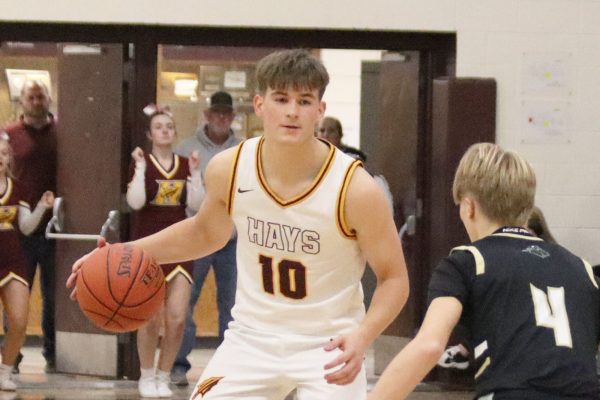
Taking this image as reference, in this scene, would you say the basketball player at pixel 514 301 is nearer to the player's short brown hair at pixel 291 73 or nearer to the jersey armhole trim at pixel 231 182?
the player's short brown hair at pixel 291 73

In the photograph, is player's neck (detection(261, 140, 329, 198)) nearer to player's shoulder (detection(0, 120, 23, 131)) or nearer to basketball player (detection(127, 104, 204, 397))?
basketball player (detection(127, 104, 204, 397))

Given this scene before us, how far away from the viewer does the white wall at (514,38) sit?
7.64m

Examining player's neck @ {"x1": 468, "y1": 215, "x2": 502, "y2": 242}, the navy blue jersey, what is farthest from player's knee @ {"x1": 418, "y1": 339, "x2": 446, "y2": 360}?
player's neck @ {"x1": 468, "y1": 215, "x2": 502, "y2": 242}

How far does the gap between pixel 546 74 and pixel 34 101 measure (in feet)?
11.1

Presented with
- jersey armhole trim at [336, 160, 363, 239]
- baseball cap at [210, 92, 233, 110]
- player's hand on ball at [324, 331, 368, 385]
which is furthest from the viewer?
baseball cap at [210, 92, 233, 110]

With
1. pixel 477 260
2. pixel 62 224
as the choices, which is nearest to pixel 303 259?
pixel 477 260

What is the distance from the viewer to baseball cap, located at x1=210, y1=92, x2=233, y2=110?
309 inches

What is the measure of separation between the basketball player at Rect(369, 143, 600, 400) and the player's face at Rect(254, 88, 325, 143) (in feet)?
2.48

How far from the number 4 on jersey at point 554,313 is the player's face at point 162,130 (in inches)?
181

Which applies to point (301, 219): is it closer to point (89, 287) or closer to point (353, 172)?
point (353, 172)

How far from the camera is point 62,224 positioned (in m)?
7.75

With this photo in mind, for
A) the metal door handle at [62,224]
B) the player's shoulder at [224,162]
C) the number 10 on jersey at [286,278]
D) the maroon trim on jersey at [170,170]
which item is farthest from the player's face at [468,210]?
the metal door handle at [62,224]

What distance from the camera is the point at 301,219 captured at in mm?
3891

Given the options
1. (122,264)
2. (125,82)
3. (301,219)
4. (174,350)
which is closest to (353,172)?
(301,219)
